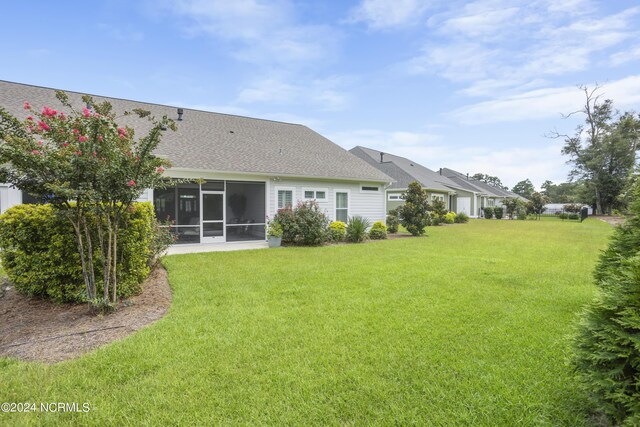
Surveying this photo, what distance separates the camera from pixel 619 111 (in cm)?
3706

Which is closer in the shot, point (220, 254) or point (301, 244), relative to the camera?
point (220, 254)

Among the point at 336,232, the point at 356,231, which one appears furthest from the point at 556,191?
the point at 336,232

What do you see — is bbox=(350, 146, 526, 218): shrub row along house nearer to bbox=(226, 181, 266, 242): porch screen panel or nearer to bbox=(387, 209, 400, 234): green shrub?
bbox=(387, 209, 400, 234): green shrub

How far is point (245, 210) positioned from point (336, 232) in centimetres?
424

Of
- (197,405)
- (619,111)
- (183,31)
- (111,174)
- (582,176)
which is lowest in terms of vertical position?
(197,405)

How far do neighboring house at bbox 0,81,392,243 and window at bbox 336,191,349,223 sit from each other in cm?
5

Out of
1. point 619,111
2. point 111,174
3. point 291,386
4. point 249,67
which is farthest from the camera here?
point 619,111

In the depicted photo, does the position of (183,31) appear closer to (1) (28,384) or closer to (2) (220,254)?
(2) (220,254)

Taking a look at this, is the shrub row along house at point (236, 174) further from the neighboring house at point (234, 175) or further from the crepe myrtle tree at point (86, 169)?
the crepe myrtle tree at point (86, 169)

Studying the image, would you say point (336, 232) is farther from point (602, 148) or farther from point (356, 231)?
point (602, 148)

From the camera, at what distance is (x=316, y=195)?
1493 cm

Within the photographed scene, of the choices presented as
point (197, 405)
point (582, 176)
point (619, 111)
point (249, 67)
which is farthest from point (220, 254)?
point (619, 111)

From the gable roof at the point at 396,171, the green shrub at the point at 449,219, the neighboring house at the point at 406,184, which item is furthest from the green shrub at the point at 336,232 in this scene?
the green shrub at the point at 449,219

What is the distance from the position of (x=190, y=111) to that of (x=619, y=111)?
161ft
